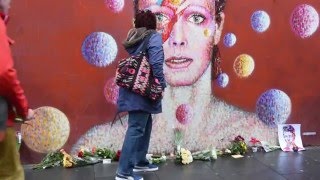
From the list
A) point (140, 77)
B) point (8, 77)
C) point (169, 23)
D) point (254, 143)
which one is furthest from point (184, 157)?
point (8, 77)

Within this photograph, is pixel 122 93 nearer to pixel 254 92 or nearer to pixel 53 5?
pixel 53 5

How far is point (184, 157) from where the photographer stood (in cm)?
540

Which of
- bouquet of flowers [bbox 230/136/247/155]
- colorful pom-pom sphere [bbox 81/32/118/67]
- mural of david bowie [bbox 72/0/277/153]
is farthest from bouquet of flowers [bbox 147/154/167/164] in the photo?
colorful pom-pom sphere [bbox 81/32/118/67]

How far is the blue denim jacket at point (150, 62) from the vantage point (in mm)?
4469

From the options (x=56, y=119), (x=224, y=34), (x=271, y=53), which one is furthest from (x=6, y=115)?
(x=271, y=53)

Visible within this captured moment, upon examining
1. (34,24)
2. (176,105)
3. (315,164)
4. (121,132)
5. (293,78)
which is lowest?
(315,164)

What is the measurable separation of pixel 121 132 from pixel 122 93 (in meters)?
1.03

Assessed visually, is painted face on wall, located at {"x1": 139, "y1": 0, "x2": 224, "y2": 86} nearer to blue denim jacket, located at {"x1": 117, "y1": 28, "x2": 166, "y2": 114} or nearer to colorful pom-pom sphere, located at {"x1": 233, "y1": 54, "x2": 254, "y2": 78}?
colorful pom-pom sphere, located at {"x1": 233, "y1": 54, "x2": 254, "y2": 78}

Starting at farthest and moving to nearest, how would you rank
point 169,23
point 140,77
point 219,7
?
1. point 219,7
2. point 169,23
3. point 140,77

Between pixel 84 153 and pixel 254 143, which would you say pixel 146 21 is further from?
pixel 254 143

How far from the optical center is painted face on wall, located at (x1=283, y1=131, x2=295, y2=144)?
6.05m

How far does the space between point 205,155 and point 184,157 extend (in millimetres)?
324

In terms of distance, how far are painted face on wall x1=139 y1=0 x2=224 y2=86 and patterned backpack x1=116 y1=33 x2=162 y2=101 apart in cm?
110

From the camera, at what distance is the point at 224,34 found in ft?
18.9
